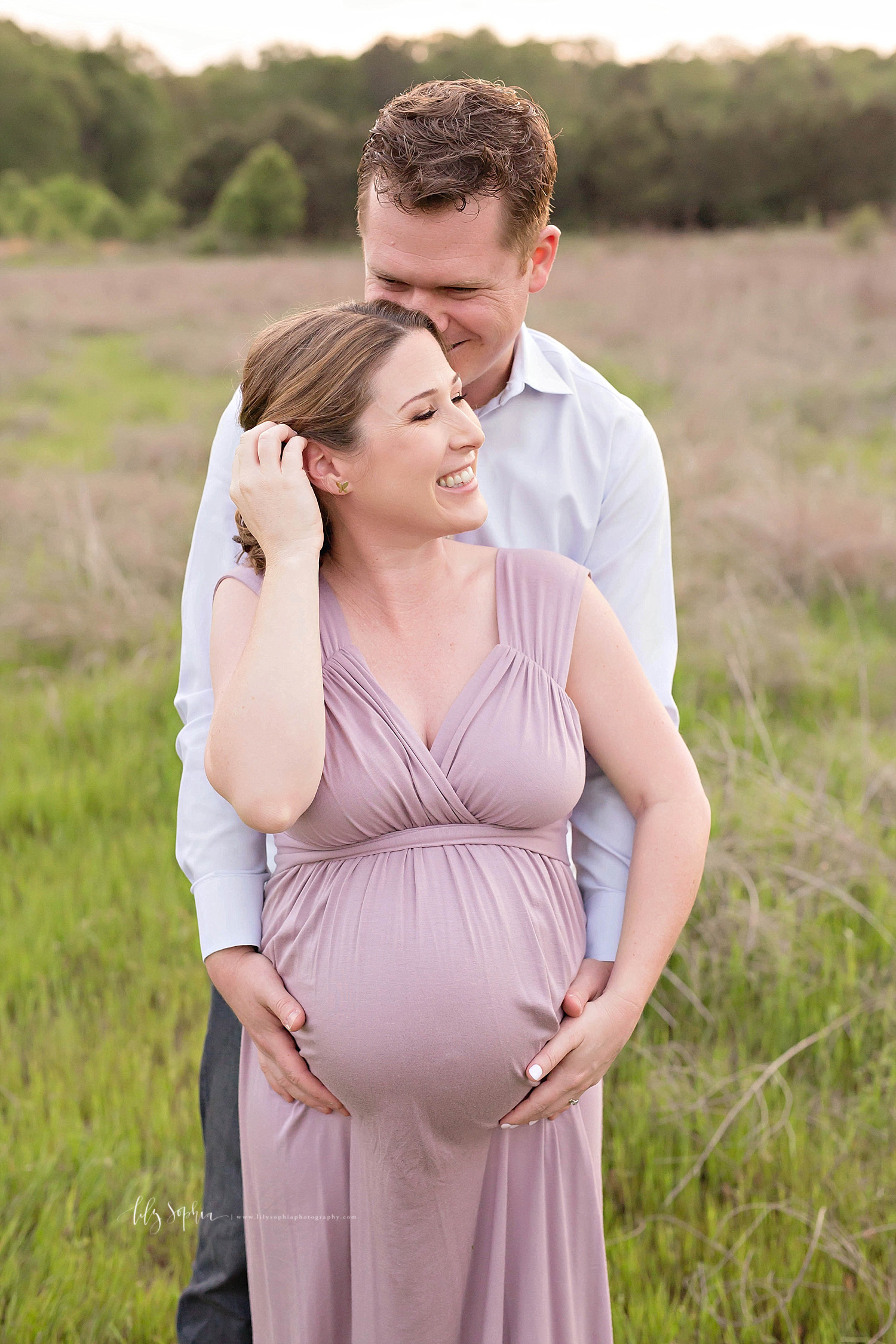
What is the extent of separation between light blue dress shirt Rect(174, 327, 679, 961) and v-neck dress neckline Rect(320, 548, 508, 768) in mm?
319

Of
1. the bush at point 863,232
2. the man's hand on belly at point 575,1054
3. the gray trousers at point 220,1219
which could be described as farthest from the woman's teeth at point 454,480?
the bush at point 863,232

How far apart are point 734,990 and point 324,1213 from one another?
5.23 feet

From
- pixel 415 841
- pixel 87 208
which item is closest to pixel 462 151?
pixel 415 841

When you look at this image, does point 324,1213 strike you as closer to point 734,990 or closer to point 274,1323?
point 274,1323

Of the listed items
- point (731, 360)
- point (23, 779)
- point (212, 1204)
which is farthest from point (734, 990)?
point (731, 360)

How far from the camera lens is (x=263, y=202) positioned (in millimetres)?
34156

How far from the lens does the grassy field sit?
2238 mm

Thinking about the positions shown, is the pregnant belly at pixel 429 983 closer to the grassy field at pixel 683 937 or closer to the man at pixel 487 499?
the man at pixel 487 499

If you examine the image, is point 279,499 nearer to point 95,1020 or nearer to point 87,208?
point 95,1020

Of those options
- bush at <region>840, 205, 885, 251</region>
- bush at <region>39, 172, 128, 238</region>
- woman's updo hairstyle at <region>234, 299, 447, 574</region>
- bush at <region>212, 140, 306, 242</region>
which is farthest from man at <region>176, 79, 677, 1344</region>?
bush at <region>39, 172, 128, 238</region>

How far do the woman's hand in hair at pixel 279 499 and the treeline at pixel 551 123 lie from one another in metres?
26.3

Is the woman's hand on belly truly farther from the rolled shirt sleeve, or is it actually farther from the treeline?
the treeline

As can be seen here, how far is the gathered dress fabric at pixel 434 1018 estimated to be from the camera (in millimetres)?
1489

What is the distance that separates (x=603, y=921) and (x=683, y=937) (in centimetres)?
137
